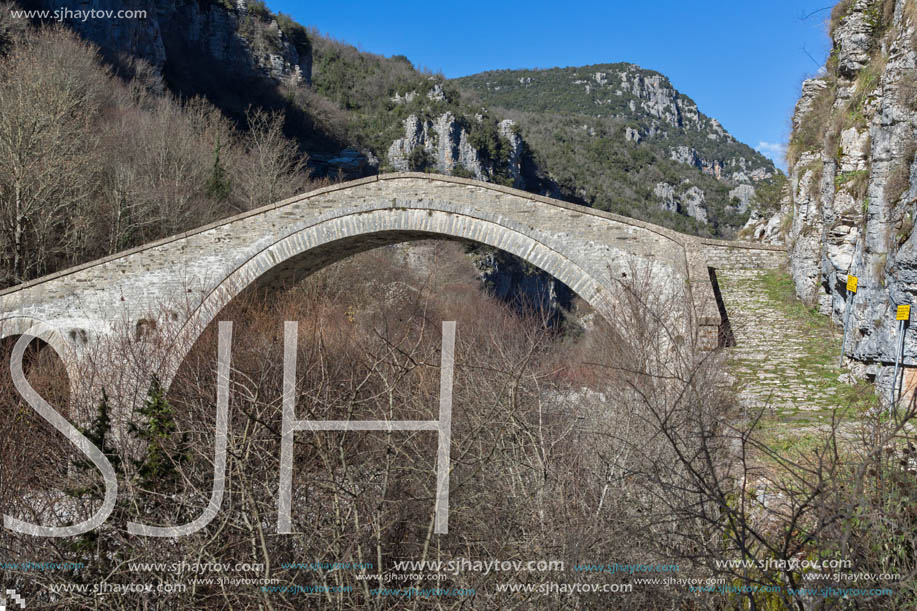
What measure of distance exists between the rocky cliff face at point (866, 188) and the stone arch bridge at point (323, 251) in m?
1.62

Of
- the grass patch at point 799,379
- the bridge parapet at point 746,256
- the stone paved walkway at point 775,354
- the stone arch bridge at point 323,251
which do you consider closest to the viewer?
the grass patch at point 799,379

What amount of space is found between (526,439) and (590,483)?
1.29 meters

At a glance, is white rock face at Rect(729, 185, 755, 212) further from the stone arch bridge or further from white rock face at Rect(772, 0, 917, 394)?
the stone arch bridge

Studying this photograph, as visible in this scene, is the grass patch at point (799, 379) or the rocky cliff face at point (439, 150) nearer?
the grass patch at point (799, 379)

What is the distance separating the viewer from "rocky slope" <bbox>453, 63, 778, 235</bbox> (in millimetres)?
43062

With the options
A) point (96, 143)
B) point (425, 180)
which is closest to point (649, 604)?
point (425, 180)

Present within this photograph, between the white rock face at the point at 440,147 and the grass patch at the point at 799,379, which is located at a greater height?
the white rock face at the point at 440,147

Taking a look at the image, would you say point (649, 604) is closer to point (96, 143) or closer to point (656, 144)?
point (96, 143)

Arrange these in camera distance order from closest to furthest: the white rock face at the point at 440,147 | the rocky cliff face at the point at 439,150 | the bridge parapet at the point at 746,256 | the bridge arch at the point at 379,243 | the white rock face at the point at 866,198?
the white rock face at the point at 866,198 → the bridge arch at the point at 379,243 → the bridge parapet at the point at 746,256 → the rocky cliff face at the point at 439,150 → the white rock face at the point at 440,147

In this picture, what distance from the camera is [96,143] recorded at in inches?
691

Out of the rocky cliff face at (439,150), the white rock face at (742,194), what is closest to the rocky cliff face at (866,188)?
the rocky cliff face at (439,150)

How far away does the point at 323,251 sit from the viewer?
12.3 metres

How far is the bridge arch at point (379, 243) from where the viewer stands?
1052 centimetres

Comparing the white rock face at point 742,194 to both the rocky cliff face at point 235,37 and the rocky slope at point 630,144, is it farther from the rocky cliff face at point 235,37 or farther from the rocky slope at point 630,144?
the rocky cliff face at point 235,37
